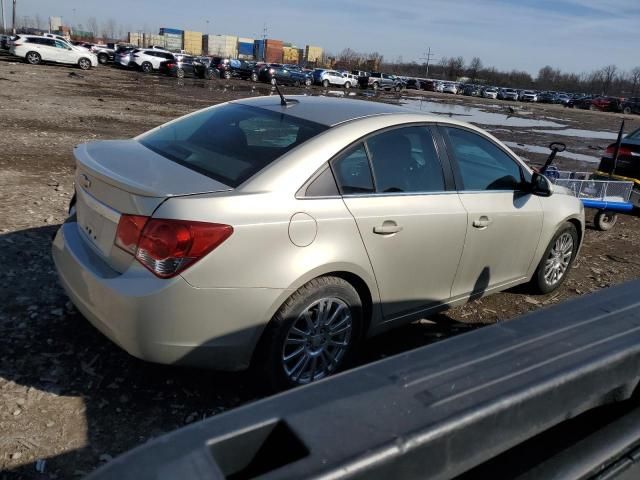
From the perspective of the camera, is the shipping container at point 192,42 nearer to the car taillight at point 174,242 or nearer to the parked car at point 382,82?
the parked car at point 382,82

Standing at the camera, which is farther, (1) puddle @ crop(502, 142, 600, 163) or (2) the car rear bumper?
(1) puddle @ crop(502, 142, 600, 163)

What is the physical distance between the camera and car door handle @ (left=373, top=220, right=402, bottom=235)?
3.34 m

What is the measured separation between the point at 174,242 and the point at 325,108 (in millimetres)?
1673

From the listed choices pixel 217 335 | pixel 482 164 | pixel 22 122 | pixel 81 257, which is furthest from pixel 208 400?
pixel 22 122

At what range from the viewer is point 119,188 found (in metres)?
2.92

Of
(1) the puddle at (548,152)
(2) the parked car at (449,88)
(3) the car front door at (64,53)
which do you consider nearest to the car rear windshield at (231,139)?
(1) the puddle at (548,152)

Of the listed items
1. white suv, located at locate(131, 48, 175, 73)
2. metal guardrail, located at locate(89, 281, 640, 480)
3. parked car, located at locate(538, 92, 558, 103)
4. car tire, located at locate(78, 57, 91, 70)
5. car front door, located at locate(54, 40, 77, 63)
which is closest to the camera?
metal guardrail, located at locate(89, 281, 640, 480)

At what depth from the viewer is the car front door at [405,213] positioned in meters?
3.34

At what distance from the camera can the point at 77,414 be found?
2969 mm

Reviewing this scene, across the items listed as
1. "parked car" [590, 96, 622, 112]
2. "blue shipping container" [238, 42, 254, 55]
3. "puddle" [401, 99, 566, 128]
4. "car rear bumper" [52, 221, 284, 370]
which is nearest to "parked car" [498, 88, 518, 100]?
"parked car" [590, 96, 622, 112]

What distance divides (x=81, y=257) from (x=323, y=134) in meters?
1.59

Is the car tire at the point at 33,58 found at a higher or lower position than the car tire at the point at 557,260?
higher

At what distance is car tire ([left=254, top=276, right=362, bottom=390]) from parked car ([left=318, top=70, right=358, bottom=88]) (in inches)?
1866

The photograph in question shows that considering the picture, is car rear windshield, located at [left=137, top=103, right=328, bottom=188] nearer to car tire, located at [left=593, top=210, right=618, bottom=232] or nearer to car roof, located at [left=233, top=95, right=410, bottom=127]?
car roof, located at [left=233, top=95, right=410, bottom=127]
